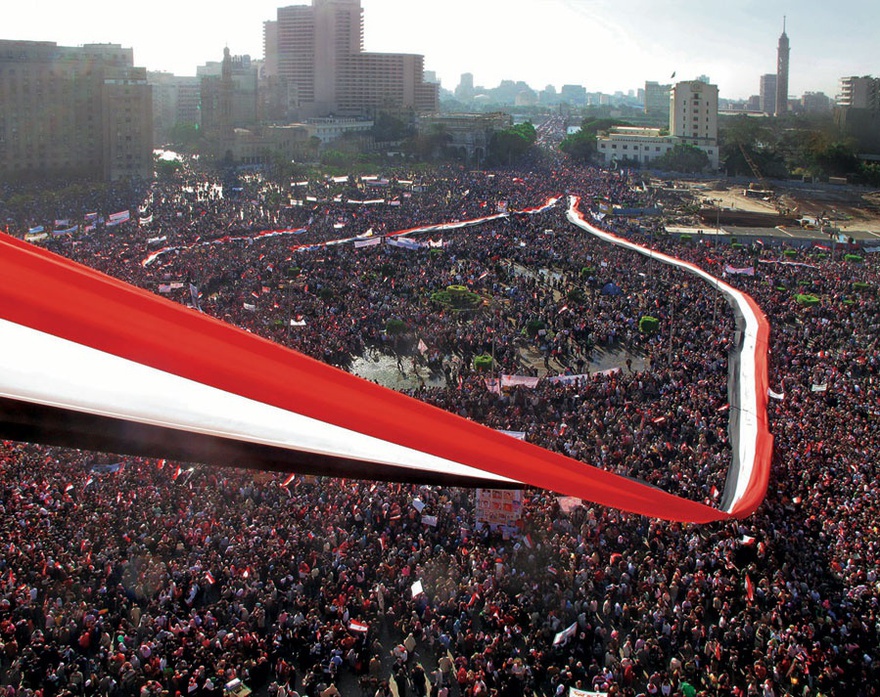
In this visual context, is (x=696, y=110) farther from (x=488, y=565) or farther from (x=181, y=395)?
(x=181, y=395)

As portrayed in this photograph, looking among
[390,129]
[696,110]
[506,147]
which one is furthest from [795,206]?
[390,129]

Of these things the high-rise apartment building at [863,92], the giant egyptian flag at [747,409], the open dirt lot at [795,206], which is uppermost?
the high-rise apartment building at [863,92]

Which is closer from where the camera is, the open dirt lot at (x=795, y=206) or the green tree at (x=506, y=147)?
the open dirt lot at (x=795, y=206)

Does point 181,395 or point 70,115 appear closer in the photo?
point 181,395

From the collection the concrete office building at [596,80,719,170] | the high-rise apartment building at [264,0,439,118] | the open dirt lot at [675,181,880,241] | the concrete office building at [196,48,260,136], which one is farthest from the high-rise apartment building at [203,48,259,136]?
the open dirt lot at [675,181,880,241]

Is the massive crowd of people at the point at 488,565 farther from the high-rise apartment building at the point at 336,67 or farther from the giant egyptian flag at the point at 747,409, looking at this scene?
the high-rise apartment building at the point at 336,67

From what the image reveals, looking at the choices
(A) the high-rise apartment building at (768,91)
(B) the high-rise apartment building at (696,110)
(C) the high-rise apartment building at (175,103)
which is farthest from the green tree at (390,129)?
(A) the high-rise apartment building at (768,91)
